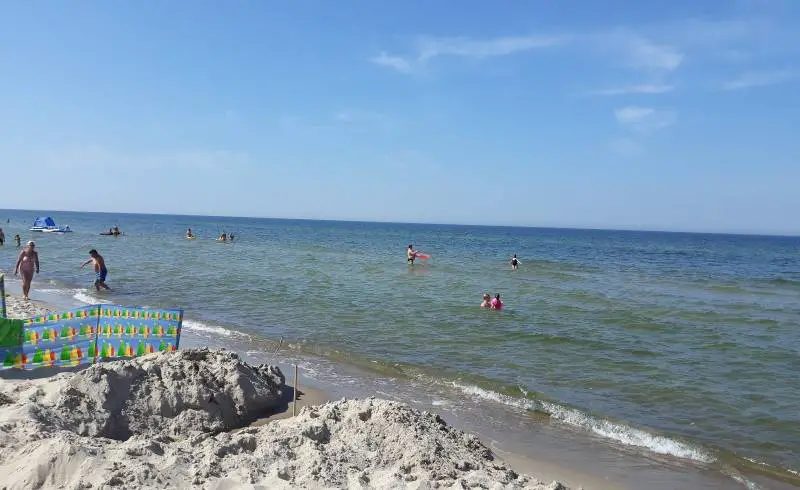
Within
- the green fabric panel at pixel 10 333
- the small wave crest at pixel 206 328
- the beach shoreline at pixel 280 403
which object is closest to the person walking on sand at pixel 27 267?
the small wave crest at pixel 206 328

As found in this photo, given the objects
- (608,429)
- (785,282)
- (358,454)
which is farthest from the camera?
(785,282)

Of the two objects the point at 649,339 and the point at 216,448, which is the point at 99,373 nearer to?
the point at 216,448

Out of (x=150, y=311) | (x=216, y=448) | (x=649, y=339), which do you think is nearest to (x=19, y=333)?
(x=150, y=311)

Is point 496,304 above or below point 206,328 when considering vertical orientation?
above

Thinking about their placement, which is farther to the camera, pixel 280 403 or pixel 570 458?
pixel 280 403

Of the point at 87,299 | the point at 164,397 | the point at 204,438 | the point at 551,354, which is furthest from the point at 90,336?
the point at 87,299

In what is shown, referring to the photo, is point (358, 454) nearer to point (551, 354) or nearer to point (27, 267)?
point (551, 354)

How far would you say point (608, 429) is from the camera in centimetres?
916

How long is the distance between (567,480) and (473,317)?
37.2 feet

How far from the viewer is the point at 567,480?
23.5 feet

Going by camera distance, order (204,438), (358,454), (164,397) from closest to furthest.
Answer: (358,454) < (204,438) < (164,397)

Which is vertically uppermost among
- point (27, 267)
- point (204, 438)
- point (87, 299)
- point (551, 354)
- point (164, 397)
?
point (27, 267)

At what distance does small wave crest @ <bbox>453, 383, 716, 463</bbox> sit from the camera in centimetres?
841

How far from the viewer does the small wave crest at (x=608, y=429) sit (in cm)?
841
